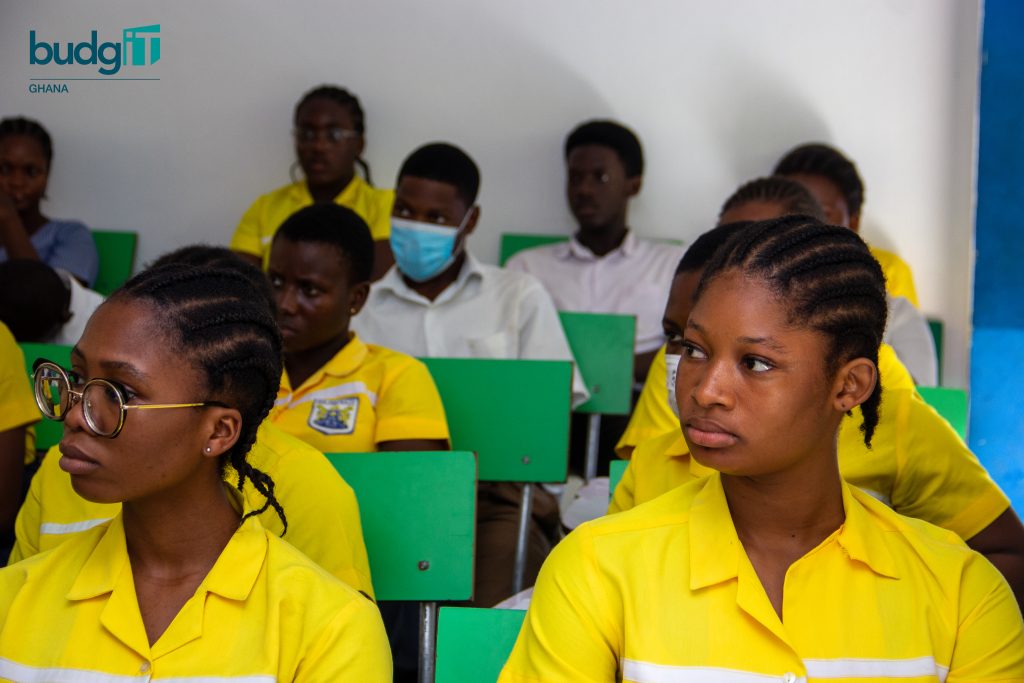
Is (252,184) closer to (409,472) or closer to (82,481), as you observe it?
(409,472)

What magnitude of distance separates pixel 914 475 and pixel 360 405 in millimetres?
1338

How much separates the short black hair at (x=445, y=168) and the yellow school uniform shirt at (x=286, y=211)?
630 mm

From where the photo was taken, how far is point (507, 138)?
4.70m

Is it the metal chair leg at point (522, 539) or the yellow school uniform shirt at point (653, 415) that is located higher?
the yellow school uniform shirt at point (653, 415)

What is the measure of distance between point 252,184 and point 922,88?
9.04 ft

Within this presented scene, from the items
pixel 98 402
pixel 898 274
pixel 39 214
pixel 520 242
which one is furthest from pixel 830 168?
pixel 98 402

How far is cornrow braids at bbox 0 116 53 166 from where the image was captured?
3.81m

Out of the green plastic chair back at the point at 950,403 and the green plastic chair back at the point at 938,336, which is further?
the green plastic chair back at the point at 938,336

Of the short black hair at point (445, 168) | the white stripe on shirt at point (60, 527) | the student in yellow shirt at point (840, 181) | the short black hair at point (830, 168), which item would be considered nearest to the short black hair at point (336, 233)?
the short black hair at point (445, 168)

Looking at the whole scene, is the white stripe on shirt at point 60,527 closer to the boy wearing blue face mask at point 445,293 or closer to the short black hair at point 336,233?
the short black hair at point 336,233

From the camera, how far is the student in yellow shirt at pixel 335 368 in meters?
2.71

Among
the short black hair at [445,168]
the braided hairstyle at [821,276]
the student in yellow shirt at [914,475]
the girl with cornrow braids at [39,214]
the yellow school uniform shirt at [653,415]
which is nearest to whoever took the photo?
the braided hairstyle at [821,276]

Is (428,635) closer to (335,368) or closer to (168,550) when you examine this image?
(168,550)

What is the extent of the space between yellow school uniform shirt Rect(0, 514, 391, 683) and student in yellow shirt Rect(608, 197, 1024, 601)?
0.62 metres
